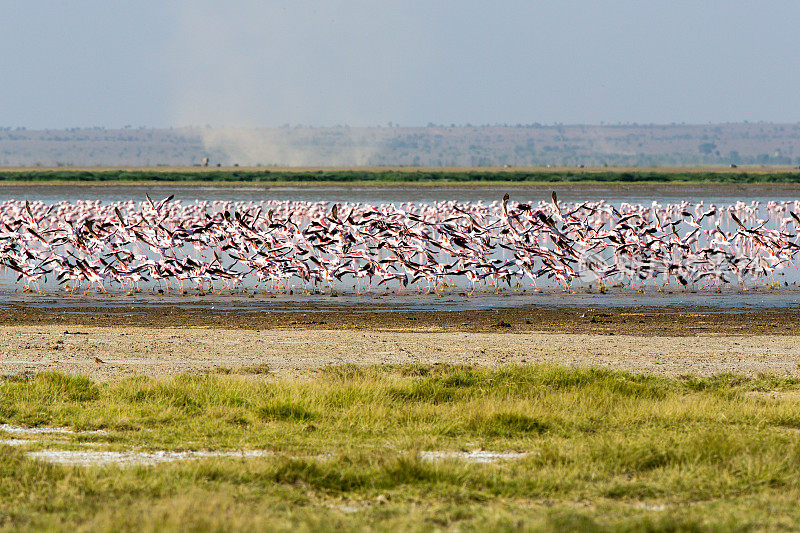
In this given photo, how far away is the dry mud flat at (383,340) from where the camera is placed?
14.2 meters

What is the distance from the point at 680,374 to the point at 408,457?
595 cm

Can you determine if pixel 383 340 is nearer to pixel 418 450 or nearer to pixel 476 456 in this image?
pixel 476 456

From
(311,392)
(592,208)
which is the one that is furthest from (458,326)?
(592,208)

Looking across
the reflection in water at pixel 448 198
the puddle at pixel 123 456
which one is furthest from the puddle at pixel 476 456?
the reflection in water at pixel 448 198

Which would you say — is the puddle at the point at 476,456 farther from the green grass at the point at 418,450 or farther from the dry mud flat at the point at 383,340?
the dry mud flat at the point at 383,340

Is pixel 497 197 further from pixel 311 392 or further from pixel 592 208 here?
pixel 311 392

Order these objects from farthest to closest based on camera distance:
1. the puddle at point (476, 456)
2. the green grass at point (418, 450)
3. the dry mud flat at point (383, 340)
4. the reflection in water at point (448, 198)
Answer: the reflection in water at point (448, 198) < the dry mud flat at point (383, 340) < the puddle at point (476, 456) < the green grass at point (418, 450)

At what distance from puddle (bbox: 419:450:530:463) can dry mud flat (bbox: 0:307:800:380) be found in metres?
4.55

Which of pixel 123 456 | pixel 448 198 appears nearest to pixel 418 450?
pixel 123 456

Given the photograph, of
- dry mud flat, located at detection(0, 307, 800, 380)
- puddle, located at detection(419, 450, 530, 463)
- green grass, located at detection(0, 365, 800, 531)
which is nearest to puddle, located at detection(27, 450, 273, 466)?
green grass, located at detection(0, 365, 800, 531)

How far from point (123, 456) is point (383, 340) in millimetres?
7908

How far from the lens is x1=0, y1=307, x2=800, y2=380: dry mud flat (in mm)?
14195

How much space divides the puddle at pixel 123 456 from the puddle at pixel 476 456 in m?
1.28

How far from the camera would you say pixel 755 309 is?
70.9 feet
